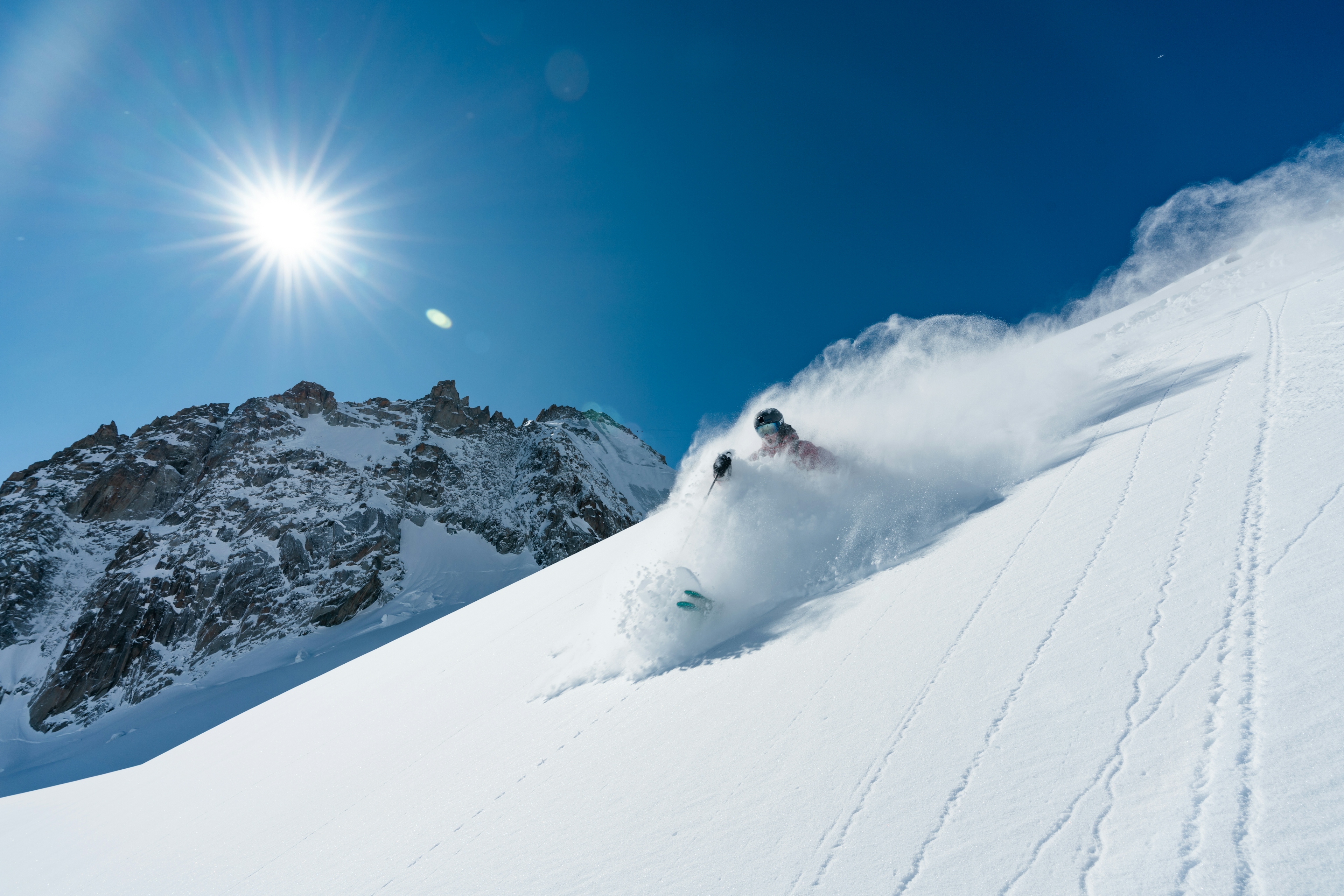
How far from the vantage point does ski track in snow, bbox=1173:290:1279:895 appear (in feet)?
5.01

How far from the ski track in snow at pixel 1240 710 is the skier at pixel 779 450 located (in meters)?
4.61

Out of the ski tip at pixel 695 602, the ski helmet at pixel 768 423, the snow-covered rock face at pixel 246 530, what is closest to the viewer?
the ski tip at pixel 695 602

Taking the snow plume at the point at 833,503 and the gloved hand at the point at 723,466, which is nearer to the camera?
the snow plume at the point at 833,503

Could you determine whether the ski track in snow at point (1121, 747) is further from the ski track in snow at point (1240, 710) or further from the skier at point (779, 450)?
the skier at point (779, 450)

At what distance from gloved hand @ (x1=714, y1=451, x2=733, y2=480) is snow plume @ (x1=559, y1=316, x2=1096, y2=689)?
12cm

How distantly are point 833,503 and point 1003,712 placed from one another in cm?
476

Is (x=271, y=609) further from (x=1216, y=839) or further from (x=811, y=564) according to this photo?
(x=1216, y=839)

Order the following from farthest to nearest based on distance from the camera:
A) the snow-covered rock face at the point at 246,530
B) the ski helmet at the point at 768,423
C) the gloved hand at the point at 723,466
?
the snow-covered rock face at the point at 246,530, the ski helmet at the point at 768,423, the gloved hand at the point at 723,466

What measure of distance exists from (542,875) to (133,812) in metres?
7.92

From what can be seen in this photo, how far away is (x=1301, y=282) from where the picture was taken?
1045 cm

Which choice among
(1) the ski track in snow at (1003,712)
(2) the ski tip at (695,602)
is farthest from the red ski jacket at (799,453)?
(1) the ski track in snow at (1003,712)

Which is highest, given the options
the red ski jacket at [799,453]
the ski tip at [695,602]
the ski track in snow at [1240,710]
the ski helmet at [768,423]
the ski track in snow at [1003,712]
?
the ski helmet at [768,423]

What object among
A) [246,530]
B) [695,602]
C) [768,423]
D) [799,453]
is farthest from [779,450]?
[246,530]

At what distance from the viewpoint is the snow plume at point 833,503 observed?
5434mm
